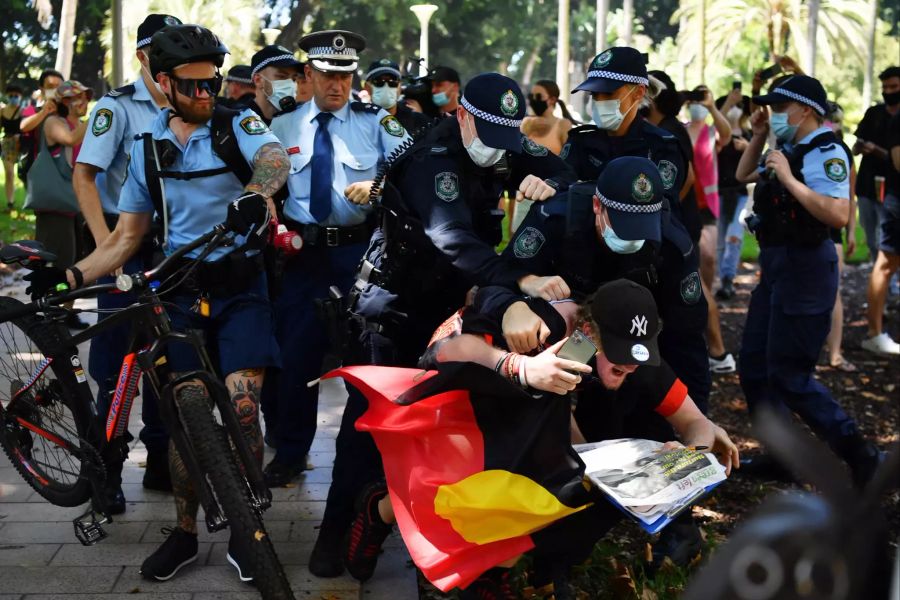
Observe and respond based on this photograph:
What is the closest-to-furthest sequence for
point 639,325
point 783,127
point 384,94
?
point 639,325, point 783,127, point 384,94

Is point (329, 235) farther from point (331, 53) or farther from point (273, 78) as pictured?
point (273, 78)

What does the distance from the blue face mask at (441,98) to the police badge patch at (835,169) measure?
13.0 feet

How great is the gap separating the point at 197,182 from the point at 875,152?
20.5ft

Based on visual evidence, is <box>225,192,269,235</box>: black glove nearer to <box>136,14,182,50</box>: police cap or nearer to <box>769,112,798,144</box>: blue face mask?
<box>136,14,182,50</box>: police cap

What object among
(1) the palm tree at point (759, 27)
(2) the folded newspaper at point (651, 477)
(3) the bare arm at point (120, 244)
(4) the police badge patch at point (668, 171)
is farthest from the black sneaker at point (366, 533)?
(1) the palm tree at point (759, 27)

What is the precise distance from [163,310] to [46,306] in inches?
22.1

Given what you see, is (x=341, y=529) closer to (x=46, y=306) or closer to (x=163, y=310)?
(x=163, y=310)

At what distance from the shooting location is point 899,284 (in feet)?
36.8

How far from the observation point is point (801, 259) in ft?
18.4

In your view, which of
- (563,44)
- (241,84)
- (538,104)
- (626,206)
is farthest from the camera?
(563,44)

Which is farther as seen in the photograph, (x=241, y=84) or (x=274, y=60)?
(x=241, y=84)

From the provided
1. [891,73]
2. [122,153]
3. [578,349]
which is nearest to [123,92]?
[122,153]

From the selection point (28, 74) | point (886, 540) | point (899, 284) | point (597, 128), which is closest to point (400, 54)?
point (28, 74)

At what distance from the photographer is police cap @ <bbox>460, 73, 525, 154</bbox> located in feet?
13.2
